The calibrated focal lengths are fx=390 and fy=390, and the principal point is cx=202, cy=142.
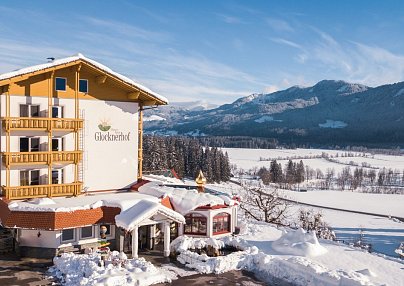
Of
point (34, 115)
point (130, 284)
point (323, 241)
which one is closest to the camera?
point (130, 284)

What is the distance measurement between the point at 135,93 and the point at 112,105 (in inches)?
64.4

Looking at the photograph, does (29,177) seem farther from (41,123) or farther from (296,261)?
(296,261)

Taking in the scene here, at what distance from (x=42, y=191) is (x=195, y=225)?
8599mm

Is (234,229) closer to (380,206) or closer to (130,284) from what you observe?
(130,284)

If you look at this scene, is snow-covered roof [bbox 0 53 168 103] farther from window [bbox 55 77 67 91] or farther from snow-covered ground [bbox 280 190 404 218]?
snow-covered ground [bbox 280 190 404 218]

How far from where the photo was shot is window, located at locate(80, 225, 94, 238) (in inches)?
787

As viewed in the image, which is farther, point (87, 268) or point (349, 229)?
point (349, 229)

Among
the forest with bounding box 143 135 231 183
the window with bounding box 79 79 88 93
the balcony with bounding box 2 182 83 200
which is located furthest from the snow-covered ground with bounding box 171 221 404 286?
the forest with bounding box 143 135 231 183

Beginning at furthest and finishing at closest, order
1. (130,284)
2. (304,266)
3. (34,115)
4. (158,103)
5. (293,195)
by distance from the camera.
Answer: (293,195)
(158,103)
(34,115)
(304,266)
(130,284)

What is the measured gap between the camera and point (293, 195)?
9325 cm

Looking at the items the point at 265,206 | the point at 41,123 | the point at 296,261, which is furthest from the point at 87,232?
the point at 265,206

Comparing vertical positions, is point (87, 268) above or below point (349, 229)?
above

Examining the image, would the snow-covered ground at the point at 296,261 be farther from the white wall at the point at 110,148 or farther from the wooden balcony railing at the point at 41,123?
the wooden balcony railing at the point at 41,123

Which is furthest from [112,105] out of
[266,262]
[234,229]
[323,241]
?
[323,241]
